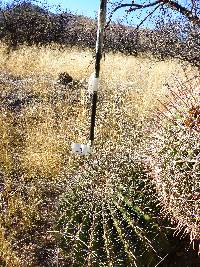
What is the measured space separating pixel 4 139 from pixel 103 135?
1265 mm

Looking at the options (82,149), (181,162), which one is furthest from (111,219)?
(82,149)

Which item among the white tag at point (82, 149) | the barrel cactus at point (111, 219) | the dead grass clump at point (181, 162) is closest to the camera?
the dead grass clump at point (181, 162)

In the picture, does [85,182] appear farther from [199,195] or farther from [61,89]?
[61,89]

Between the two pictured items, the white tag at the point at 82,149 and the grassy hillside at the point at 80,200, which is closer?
the grassy hillside at the point at 80,200

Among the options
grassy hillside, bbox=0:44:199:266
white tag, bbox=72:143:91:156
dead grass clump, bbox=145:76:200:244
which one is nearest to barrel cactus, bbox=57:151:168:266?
grassy hillside, bbox=0:44:199:266

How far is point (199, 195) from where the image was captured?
2646 millimetres

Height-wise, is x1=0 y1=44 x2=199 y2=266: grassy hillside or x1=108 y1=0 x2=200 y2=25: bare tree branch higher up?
x1=108 y1=0 x2=200 y2=25: bare tree branch

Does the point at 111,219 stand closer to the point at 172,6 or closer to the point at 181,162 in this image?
the point at 181,162

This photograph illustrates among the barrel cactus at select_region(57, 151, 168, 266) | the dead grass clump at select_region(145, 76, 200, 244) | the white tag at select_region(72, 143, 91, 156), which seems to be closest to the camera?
the dead grass clump at select_region(145, 76, 200, 244)

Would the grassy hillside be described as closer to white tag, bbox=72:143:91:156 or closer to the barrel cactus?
the barrel cactus

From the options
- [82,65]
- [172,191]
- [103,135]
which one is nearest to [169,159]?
[172,191]

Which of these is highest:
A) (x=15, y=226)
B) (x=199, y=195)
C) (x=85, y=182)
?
(x=199, y=195)

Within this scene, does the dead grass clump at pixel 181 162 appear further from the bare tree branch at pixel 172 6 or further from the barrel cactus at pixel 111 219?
the bare tree branch at pixel 172 6

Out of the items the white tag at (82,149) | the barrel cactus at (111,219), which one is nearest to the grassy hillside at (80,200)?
the barrel cactus at (111,219)
